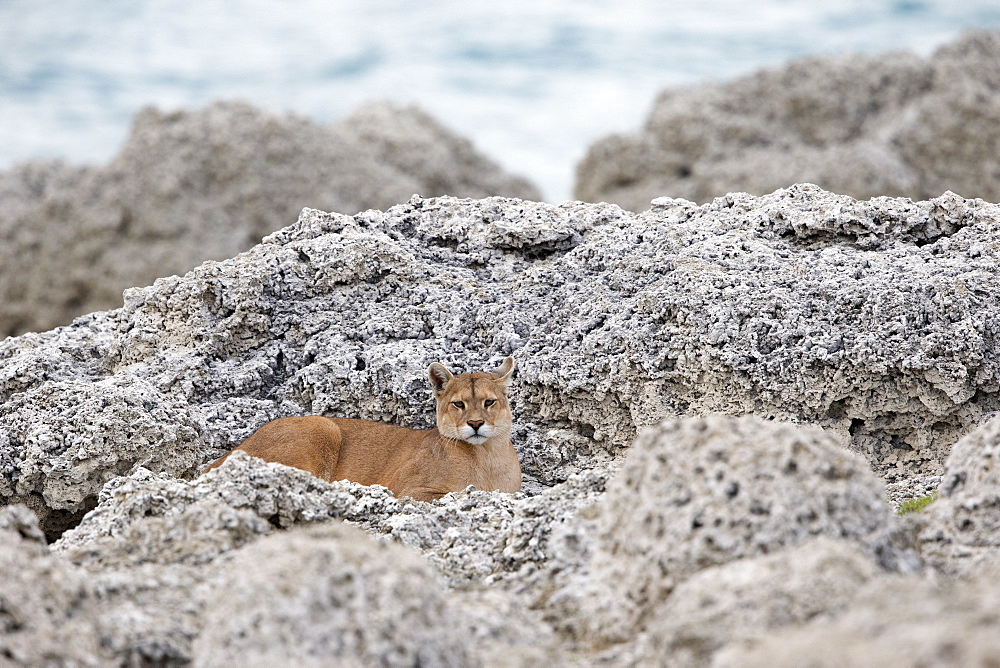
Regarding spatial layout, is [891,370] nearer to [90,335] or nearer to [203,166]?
[90,335]

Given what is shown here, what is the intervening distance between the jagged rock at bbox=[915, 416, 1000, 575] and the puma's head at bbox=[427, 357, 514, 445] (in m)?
3.39

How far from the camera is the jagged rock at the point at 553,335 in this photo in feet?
23.1

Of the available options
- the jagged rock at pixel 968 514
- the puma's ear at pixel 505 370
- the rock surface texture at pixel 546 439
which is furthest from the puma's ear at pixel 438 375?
the jagged rock at pixel 968 514

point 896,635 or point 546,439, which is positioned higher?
point 896,635

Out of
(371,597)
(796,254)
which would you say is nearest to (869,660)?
(371,597)

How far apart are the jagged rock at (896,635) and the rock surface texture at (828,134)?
48.0 ft

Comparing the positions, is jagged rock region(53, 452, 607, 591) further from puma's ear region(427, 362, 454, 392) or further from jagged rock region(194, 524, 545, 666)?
puma's ear region(427, 362, 454, 392)

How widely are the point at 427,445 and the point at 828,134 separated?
1273cm

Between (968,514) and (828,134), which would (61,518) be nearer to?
(968,514)

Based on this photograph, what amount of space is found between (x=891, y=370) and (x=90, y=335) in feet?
18.7

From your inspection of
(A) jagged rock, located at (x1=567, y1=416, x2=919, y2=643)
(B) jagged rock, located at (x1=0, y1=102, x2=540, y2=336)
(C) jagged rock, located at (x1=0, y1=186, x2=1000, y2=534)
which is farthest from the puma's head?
(B) jagged rock, located at (x1=0, y1=102, x2=540, y2=336)

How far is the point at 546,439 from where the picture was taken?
7941mm

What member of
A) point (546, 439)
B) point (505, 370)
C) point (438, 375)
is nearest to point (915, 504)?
point (546, 439)

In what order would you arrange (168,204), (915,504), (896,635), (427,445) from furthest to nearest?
(168,204) < (427,445) < (915,504) < (896,635)
